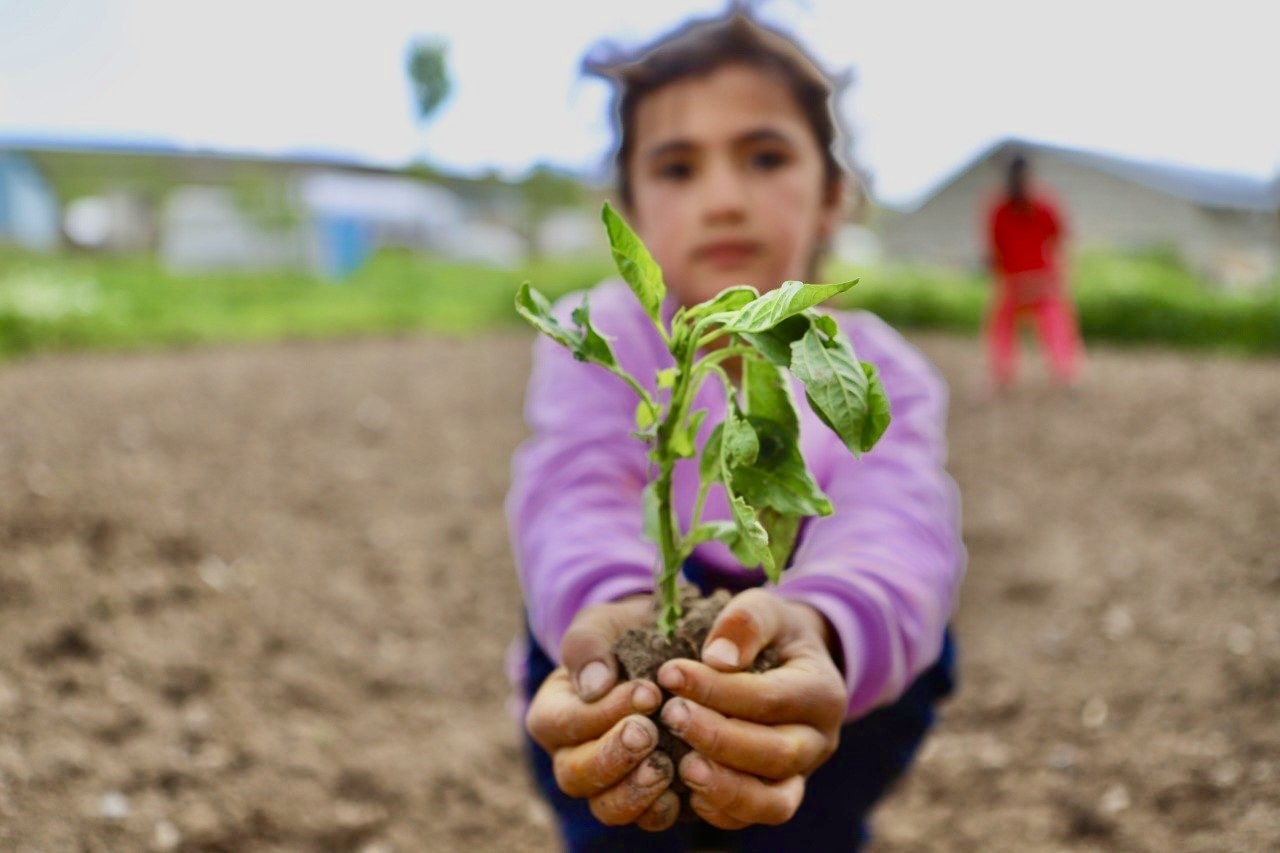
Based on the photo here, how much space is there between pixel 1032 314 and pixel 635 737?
652 centimetres

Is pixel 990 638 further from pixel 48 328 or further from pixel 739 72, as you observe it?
pixel 48 328

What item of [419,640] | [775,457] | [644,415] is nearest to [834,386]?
[775,457]

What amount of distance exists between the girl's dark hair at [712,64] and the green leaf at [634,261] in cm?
69

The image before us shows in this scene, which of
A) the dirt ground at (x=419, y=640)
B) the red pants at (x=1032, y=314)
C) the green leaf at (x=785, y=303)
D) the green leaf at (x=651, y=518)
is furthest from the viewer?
the red pants at (x=1032, y=314)

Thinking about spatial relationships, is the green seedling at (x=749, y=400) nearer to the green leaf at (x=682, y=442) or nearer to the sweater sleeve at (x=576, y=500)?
the green leaf at (x=682, y=442)

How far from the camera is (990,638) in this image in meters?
3.22

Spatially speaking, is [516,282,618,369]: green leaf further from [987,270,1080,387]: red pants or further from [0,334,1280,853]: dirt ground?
[987,270,1080,387]: red pants

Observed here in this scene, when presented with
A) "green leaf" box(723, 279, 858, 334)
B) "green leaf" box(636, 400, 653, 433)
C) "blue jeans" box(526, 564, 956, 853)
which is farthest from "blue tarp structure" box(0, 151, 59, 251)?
"green leaf" box(723, 279, 858, 334)

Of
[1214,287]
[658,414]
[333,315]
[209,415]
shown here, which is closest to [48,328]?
[333,315]

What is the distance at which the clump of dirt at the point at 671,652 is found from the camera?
900mm

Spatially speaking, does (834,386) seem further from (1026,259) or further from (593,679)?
(1026,259)

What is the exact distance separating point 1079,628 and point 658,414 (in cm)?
277

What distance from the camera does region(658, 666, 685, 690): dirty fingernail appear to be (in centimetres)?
88

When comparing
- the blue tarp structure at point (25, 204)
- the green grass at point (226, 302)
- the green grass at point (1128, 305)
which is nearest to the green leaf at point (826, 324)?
the green grass at point (1128, 305)
